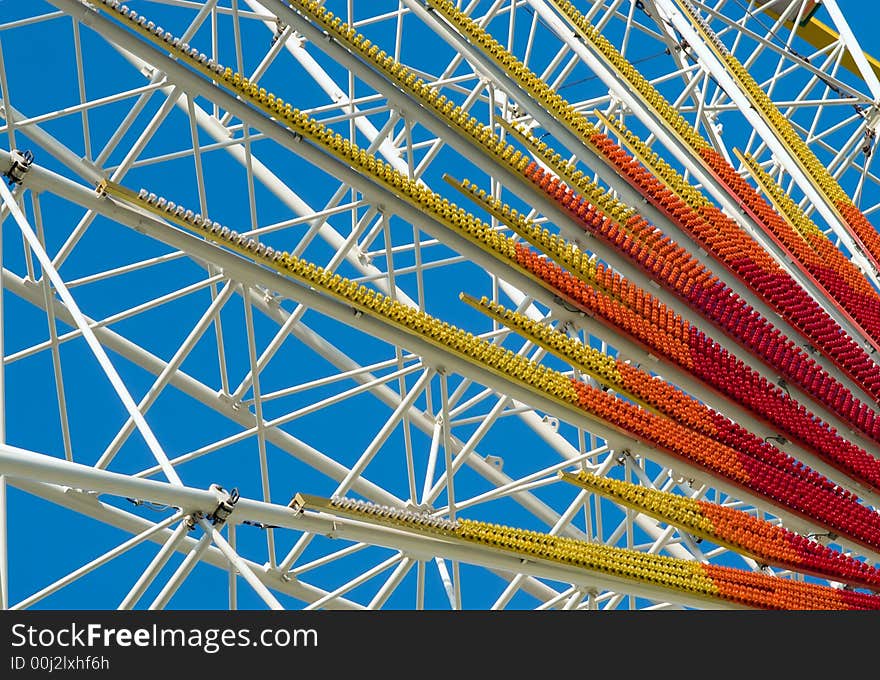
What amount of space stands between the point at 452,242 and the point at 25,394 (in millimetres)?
24278

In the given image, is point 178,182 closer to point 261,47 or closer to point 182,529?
point 261,47

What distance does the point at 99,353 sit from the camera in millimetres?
16688

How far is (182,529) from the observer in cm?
1620

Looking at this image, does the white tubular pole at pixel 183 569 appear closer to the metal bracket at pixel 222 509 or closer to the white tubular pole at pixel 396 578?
the metal bracket at pixel 222 509

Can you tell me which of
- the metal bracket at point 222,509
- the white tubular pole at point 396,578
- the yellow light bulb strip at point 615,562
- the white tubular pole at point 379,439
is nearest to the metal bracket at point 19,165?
the metal bracket at point 222,509

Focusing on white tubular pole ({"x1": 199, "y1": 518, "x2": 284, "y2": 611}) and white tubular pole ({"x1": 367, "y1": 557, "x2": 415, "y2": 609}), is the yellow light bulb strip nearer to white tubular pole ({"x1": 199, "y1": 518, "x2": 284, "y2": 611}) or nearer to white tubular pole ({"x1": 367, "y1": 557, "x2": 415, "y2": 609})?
white tubular pole ({"x1": 367, "y1": 557, "x2": 415, "y2": 609})

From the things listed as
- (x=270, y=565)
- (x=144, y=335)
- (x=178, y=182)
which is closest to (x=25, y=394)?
(x=144, y=335)

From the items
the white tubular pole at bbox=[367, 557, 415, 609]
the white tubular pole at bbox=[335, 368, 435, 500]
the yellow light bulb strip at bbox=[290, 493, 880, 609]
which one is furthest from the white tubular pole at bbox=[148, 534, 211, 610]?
the white tubular pole at bbox=[367, 557, 415, 609]

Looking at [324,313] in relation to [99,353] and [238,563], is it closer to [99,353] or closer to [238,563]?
[99,353]

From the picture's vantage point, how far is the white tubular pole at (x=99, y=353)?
52.1 feet

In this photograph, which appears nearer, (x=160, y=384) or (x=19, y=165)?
(x=19, y=165)

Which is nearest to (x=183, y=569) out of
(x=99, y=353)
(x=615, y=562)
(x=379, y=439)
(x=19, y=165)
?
(x=99, y=353)

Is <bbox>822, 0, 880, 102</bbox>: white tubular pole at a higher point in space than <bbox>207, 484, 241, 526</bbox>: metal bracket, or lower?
higher

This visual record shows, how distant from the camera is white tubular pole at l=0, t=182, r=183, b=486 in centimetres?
1588
